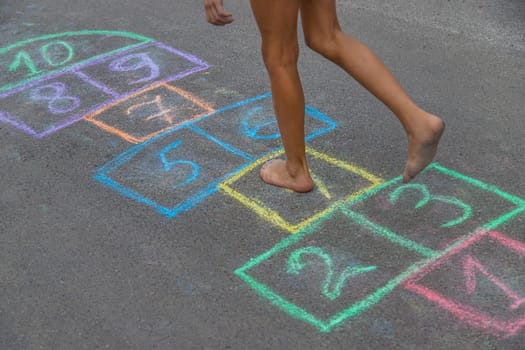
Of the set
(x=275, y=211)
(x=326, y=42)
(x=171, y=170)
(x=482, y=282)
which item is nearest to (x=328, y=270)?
(x=275, y=211)

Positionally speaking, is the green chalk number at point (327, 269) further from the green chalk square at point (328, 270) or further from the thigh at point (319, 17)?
the thigh at point (319, 17)

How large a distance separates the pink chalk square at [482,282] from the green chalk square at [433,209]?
0.27 ft

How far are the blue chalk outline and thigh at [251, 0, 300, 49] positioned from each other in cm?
78

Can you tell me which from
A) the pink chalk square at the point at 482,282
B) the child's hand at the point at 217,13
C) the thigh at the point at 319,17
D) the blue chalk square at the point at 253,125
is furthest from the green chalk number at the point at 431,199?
the child's hand at the point at 217,13

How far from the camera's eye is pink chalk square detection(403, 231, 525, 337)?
9.02 feet

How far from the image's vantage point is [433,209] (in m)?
3.37

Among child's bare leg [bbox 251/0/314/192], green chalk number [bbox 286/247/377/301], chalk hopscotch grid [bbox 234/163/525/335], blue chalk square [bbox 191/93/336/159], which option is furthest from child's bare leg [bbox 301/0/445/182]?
blue chalk square [bbox 191/93/336/159]

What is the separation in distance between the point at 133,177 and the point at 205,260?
0.82 meters

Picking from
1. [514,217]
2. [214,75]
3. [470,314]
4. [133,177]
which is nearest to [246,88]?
[214,75]

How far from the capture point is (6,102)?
4.59 meters

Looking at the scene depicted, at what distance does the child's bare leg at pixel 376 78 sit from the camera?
127 inches

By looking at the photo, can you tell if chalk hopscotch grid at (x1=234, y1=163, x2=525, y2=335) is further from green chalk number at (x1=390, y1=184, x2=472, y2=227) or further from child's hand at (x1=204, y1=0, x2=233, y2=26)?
child's hand at (x1=204, y1=0, x2=233, y2=26)

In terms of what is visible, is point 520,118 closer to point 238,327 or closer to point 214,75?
point 214,75

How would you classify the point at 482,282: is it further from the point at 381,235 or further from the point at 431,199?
the point at 431,199
